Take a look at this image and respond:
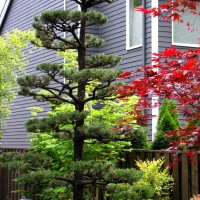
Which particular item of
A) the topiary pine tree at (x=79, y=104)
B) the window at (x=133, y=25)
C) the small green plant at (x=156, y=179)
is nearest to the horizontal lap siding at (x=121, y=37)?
the window at (x=133, y=25)

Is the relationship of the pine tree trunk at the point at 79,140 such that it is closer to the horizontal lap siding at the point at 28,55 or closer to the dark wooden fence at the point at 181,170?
the dark wooden fence at the point at 181,170

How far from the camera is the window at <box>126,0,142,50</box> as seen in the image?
12.3m

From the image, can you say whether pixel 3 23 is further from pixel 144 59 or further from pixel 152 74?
pixel 152 74

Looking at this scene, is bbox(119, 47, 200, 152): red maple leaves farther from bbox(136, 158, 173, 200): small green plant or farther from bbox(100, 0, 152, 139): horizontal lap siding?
bbox(100, 0, 152, 139): horizontal lap siding

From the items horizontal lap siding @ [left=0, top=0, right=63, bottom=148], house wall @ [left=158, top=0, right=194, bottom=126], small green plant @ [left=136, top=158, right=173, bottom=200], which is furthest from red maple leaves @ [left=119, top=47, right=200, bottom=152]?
horizontal lap siding @ [left=0, top=0, right=63, bottom=148]

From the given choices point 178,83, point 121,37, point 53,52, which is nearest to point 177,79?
point 178,83

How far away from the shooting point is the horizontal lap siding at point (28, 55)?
622 inches

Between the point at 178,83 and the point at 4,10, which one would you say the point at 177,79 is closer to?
the point at 178,83

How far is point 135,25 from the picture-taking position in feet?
41.0

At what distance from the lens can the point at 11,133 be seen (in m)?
18.2

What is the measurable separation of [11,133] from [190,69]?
48.2 ft

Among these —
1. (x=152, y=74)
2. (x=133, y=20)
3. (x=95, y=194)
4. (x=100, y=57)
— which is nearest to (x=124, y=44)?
(x=133, y=20)

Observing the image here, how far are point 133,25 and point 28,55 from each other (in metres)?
5.73

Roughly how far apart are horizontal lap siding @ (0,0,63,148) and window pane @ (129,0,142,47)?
3.23 m
